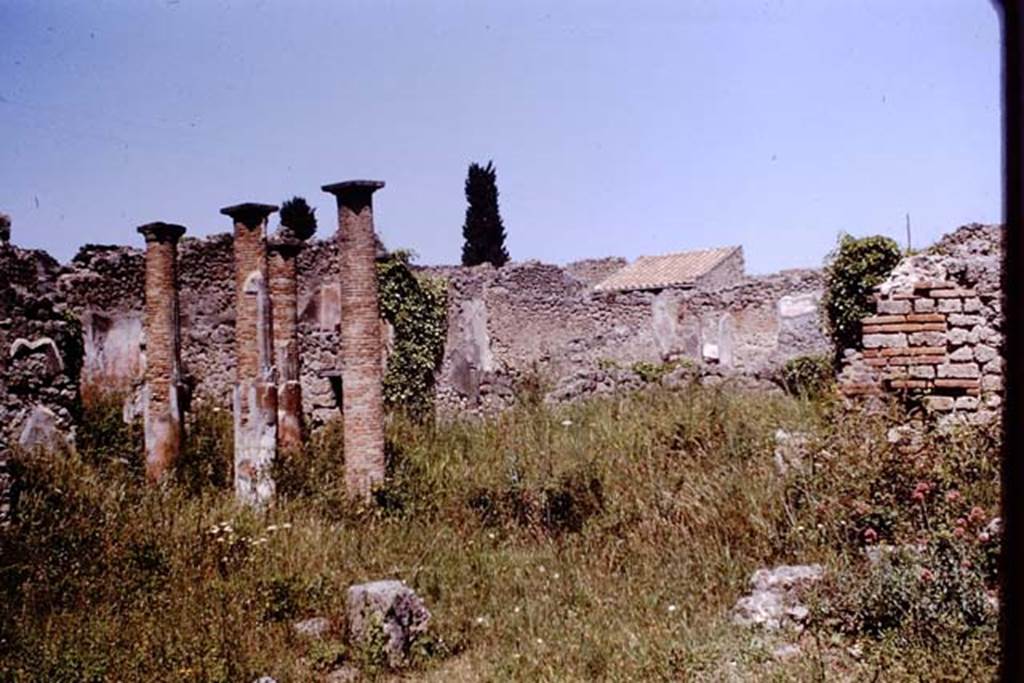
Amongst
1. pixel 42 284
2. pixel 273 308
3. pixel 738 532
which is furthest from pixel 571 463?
pixel 42 284

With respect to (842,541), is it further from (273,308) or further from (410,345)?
(410,345)

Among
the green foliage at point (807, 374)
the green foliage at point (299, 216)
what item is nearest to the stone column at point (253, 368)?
the green foliage at point (807, 374)

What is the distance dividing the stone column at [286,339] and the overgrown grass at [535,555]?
15.2 inches

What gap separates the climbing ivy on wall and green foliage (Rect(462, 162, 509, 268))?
22.0 meters

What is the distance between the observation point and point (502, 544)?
8.69 m

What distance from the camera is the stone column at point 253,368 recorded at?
10.1m

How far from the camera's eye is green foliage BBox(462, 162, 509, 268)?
132 feet

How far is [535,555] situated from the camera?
8.27m

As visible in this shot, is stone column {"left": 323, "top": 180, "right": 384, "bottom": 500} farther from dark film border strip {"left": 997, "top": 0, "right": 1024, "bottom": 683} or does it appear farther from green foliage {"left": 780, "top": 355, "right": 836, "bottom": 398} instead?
dark film border strip {"left": 997, "top": 0, "right": 1024, "bottom": 683}

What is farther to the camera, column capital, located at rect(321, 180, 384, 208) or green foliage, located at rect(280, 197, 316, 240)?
green foliage, located at rect(280, 197, 316, 240)

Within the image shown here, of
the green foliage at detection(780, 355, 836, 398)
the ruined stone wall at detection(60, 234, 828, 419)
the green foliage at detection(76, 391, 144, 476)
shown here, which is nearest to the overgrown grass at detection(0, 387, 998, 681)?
the green foliage at detection(76, 391, 144, 476)

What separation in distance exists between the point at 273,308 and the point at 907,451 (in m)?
7.23

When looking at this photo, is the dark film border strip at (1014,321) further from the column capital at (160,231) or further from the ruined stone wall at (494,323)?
the ruined stone wall at (494,323)

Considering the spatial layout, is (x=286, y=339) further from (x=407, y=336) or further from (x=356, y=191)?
(x=407, y=336)
